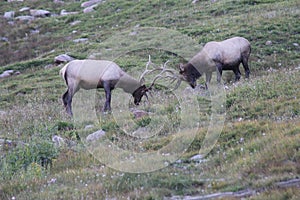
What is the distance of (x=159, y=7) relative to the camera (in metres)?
31.4

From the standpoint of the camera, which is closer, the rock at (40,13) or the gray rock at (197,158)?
the gray rock at (197,158)

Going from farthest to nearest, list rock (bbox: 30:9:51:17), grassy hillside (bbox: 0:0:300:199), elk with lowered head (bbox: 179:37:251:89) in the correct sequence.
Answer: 1. rock (bbox: 30:9:51:17)
2. elk with lowered head (bbox: 179:37:251:89)
3. grassy hillside (bbox: 0:0:300:199)

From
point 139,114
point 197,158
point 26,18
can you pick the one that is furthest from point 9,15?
point 197,158

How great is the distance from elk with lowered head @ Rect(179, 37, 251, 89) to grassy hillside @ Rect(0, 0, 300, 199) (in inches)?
18.9

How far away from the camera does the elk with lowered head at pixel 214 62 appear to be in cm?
1875

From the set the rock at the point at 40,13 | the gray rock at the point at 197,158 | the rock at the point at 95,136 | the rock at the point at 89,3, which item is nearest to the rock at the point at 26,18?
the rock at the point at 40,13

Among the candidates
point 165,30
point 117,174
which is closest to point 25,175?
point 117,174

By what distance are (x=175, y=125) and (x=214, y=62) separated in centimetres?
555

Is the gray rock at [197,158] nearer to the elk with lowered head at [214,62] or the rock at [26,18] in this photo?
the elk with lowered head at [214,62]

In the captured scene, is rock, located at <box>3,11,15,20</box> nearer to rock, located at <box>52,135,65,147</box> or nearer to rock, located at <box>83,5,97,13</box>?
rock, located at <box>83,5,97,13</box>

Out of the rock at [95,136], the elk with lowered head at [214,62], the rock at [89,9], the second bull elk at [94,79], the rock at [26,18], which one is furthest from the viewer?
the rock at [26,18]

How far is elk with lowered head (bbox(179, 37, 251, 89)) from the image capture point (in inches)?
738

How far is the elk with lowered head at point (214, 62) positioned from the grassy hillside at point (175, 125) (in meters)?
0.48

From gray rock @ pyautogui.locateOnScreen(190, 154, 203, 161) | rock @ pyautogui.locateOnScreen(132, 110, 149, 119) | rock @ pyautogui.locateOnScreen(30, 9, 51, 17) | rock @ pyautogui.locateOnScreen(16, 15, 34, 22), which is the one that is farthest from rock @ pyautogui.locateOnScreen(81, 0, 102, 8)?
gray rock @ pyautogui.locateOnScreen(190, 154, 203, 161)
